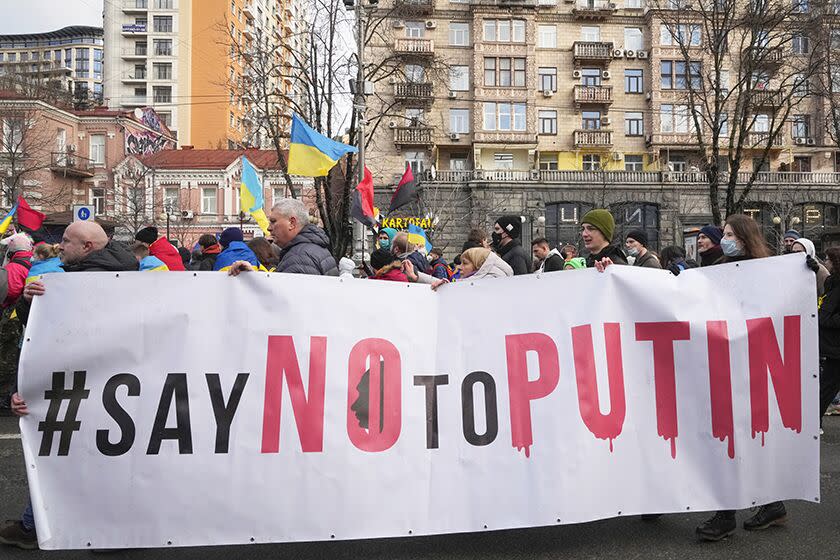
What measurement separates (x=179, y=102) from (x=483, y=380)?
7710cm

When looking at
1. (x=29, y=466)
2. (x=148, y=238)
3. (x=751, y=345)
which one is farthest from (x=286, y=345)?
(x=148, y=238)

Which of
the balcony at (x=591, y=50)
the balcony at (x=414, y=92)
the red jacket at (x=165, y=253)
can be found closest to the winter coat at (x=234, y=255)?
the red jacket at (x=165, y=253)

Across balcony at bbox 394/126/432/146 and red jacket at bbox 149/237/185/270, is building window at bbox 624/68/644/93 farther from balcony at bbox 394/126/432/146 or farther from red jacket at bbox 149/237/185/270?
red jacket at bbox 149/237/185/270

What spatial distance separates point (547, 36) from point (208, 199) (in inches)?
1001

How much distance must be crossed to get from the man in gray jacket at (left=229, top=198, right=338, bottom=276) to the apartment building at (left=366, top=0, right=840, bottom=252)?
3600 cm

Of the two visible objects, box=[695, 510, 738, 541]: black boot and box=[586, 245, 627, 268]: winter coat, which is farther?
box=[586, 245, 627, 268]: winter coat

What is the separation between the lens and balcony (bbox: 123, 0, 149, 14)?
75.1 metres

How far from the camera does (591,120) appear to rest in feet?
154

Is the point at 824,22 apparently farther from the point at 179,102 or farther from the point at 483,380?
the point at 179,102

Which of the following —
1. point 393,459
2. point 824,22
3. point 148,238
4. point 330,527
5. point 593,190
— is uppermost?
point 824,22

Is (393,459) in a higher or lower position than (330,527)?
higher

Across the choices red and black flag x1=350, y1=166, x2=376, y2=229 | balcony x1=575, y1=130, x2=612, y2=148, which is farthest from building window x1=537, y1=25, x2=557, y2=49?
red and black flag x1=350, y1=166, x2=376, y2=229

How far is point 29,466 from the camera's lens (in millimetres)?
3811

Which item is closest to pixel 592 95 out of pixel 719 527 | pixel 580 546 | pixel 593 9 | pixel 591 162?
pixel 591 162
